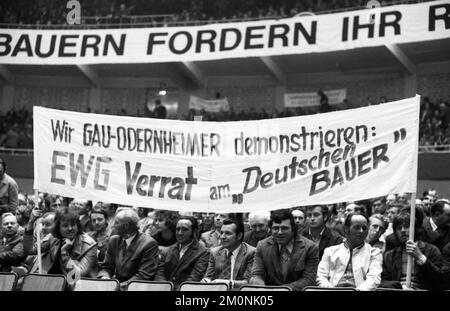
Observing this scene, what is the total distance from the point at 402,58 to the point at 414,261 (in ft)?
48.9

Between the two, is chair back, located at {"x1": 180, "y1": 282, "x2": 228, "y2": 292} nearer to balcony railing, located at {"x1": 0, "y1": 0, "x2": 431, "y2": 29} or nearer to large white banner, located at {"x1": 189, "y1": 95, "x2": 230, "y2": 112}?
balcony railing, located at {"x1": 0, "y1": 0, "x2": 431, "y2": 29}

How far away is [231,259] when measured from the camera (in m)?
7.38

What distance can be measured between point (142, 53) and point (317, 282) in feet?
54.4

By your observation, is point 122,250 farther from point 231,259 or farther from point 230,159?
point 230,159

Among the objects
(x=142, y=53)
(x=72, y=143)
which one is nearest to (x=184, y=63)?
(x=142, y=53)

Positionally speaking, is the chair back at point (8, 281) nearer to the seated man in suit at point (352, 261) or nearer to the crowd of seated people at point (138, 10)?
the seated man in suit at point (352, 261)

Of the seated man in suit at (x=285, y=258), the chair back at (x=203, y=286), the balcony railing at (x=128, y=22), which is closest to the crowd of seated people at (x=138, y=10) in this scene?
the balcony railing at (x=128, y=22)

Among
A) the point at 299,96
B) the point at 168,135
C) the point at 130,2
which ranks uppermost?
the point at 130,2

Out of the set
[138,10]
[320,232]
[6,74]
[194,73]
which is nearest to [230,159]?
[320,232]

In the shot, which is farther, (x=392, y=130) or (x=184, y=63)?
(x=184, y=63)

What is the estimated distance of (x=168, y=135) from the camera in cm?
758

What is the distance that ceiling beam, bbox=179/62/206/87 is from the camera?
2300 centimetres

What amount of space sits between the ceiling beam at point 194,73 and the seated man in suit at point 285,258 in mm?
16441
